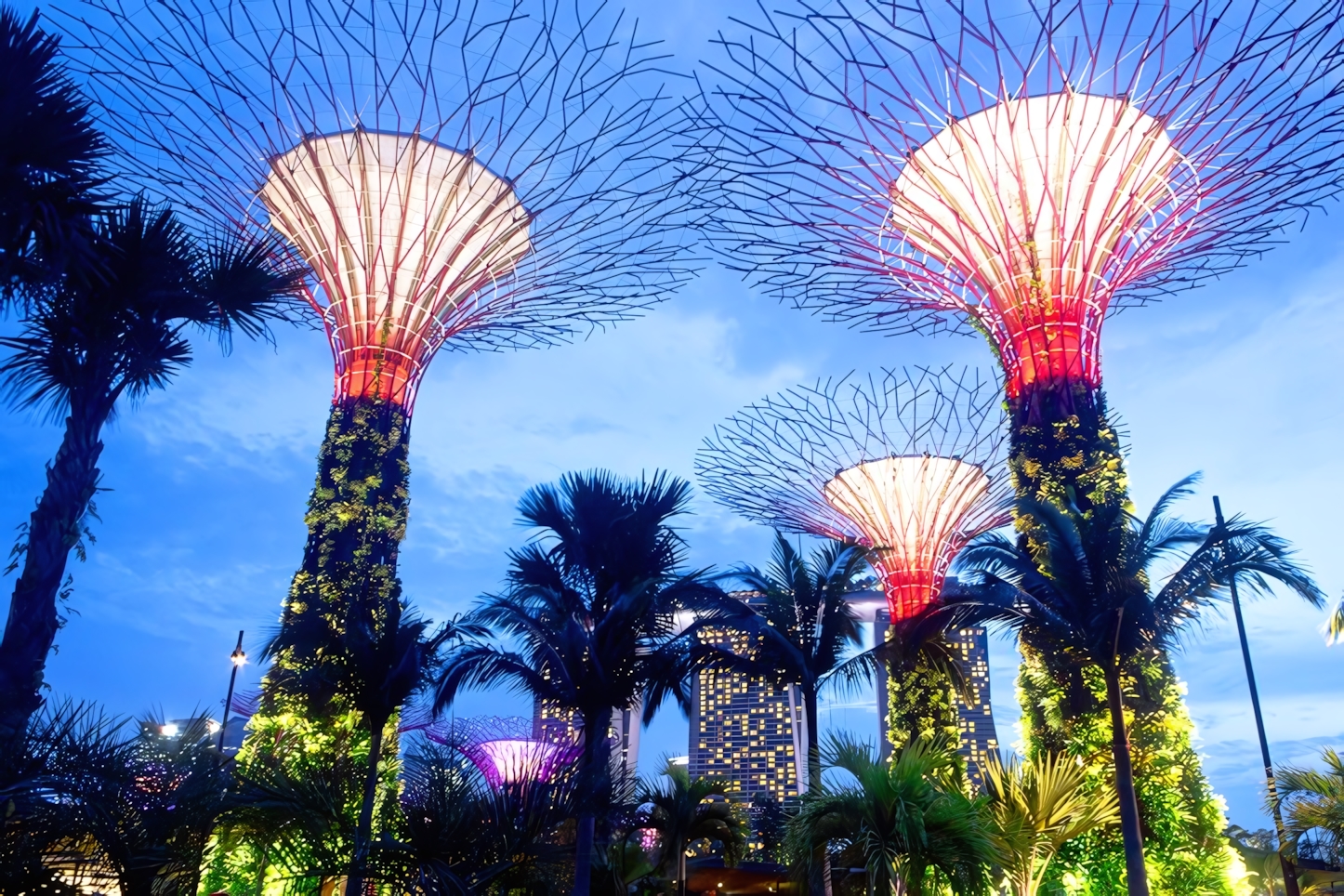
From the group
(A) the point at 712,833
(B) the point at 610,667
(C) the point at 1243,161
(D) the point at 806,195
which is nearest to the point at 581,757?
(B) the point at 610,667

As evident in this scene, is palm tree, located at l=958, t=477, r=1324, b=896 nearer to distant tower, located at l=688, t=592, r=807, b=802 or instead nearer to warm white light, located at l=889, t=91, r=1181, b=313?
warm white light, located at l=889, t=91, r=1181, b=313

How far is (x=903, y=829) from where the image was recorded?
10.6m

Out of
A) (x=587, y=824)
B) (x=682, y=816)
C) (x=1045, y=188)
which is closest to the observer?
(x=587, y=824)

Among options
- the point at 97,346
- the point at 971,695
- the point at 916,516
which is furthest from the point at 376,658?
the point at 916,516

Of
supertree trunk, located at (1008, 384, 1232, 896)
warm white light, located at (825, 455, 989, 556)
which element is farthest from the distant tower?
supertree trunk, located at (1008, 384, 1232, 896)

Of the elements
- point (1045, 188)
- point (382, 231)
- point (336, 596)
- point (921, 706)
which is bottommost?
point (921, 706)

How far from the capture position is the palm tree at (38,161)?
823 cm

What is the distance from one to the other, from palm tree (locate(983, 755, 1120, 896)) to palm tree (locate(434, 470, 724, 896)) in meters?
4.42

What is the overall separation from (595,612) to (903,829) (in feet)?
17.3

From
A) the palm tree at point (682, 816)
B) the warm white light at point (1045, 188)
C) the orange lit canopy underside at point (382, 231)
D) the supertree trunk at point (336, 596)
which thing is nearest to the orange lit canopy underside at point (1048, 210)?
the warm white light at point (1045, 188)

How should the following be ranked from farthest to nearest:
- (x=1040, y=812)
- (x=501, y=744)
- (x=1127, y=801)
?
(x=501, y=744) → (x=1040, y=812) → (x=1127, y=801)

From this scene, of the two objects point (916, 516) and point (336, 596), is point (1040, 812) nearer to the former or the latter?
point (336, 596)

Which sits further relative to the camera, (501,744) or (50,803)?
(501,744)

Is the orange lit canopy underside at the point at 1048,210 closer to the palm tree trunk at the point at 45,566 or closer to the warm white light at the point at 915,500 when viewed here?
the warm white light at the point at 915,500
